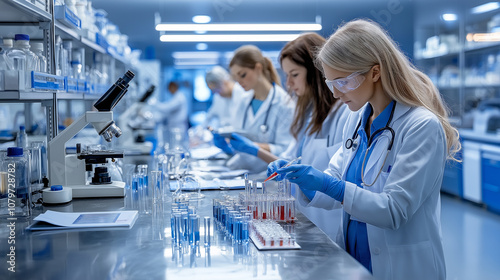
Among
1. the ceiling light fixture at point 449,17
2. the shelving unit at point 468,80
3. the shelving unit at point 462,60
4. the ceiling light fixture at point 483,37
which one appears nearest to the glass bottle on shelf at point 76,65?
the shelving unit at point 468,80

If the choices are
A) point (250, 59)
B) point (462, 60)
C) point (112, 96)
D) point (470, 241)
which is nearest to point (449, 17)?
point (462, 60)

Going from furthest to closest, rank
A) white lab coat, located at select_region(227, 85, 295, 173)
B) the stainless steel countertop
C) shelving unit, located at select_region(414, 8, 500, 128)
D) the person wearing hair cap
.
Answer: shelving unit, located at select_region(414, 8, 500, 128)
the person wearing hair cap
white lab coat, located at select_region(227, 85, 295, 173)
the stainless steel countertop

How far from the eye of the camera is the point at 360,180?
184cm

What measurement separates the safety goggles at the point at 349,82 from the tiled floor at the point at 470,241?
2249 mm

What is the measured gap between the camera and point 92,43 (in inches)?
127

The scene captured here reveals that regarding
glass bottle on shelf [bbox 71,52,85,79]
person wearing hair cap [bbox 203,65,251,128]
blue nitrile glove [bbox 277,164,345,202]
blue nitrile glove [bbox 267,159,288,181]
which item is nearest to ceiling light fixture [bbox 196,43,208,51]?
person wearing hair cap [bbox 203,65,251,128]

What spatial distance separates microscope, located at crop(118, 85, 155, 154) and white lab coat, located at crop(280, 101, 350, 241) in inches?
80.9

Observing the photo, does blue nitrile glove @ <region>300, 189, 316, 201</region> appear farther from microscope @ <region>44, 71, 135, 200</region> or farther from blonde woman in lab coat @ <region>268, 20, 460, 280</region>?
microscope @ <region>44, 71, 135, 200</region>

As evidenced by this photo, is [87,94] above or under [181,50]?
under

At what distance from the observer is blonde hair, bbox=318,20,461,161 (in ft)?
5.61

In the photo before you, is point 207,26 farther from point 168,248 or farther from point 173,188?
point 168,248

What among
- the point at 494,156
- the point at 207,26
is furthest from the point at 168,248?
the point at 494,156

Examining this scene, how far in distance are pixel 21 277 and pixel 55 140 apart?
3.59ft

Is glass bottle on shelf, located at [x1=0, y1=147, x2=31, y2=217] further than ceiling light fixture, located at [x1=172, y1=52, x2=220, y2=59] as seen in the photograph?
No
